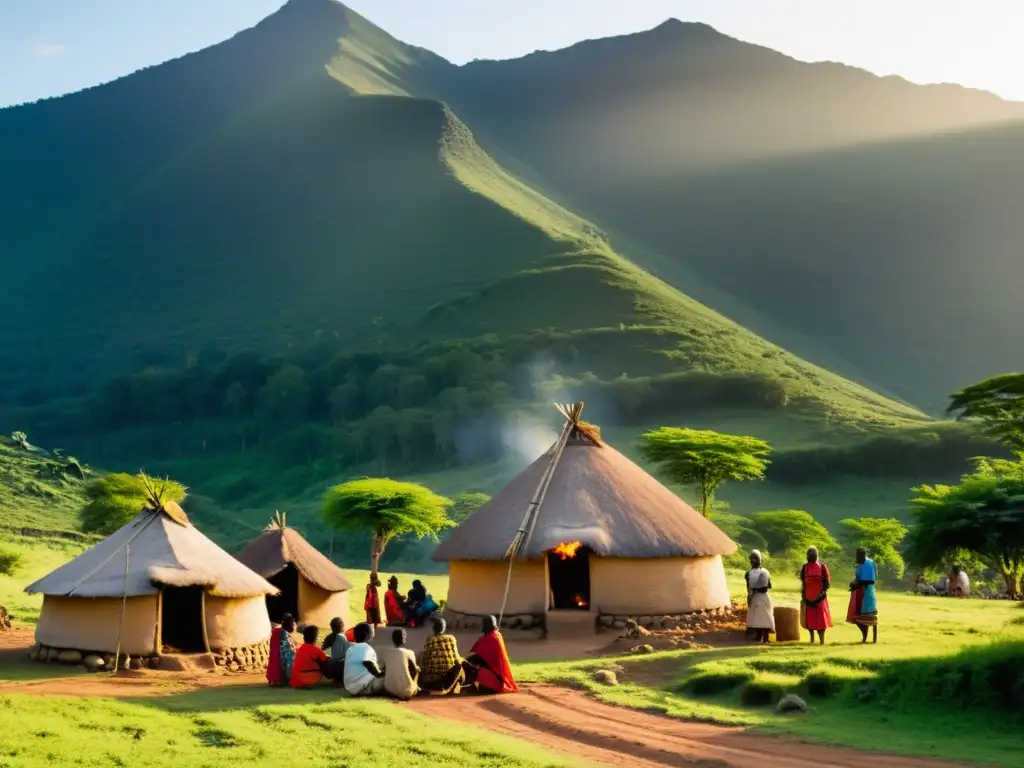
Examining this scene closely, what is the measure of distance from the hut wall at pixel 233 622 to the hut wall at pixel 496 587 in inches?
187

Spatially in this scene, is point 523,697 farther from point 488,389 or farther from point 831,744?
point 488,389

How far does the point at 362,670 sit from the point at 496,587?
25.5 ft

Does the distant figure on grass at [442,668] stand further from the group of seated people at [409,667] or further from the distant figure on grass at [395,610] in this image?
the distant figure on grass at [395,610]

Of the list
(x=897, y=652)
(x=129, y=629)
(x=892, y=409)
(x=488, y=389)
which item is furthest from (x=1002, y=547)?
(x=892, y=409)

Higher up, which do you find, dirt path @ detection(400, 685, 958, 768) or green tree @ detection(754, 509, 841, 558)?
green tree @ detection(754, 509, 841, 558)

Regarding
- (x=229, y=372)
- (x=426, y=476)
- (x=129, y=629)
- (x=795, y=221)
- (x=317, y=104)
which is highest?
(x=317, y=104)

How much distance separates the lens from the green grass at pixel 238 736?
1124 centimetres

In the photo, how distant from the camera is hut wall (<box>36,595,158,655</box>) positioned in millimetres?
18516

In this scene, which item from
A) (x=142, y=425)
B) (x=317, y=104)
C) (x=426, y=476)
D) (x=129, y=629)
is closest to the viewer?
(x=129, y=629)

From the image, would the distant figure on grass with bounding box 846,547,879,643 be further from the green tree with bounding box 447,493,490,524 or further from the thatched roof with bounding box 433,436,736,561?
the green tree with bounding box 447,493,490,524

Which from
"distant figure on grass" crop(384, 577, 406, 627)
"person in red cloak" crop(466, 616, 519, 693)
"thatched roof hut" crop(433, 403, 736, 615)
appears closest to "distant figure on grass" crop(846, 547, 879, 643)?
"thatched roof hut" crop(433, 403, 736, 615)

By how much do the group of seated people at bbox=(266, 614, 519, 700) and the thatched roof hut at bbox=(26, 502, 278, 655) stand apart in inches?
138

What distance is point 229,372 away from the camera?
433 feet

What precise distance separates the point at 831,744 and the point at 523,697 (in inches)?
177
